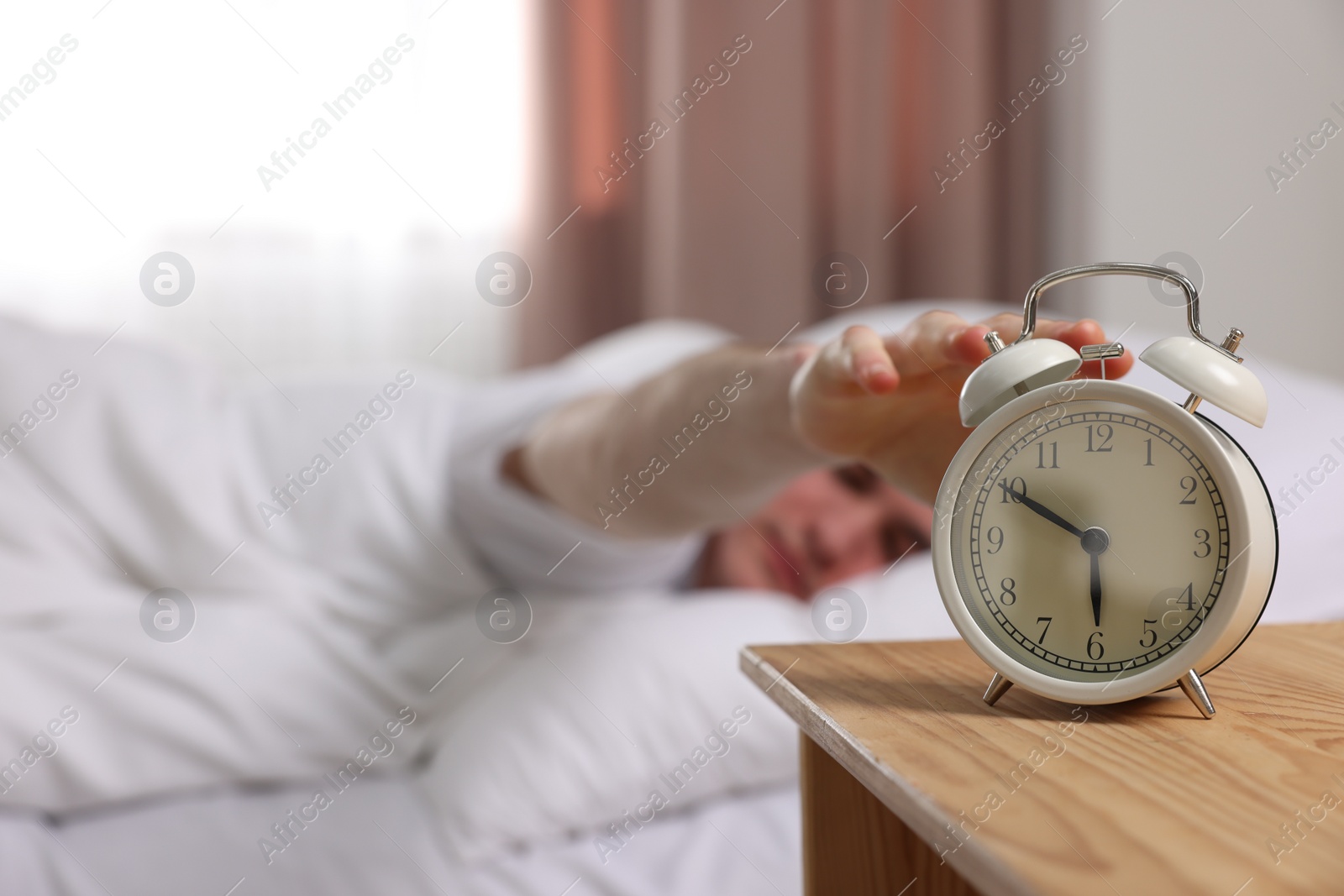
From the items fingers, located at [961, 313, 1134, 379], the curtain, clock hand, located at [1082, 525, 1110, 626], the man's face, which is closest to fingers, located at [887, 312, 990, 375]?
fingers, located at [961, 313, 1134, 379]

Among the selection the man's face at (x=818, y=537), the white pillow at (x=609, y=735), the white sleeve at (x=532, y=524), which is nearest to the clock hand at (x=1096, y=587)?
the white pillow at (x=609, y=735)

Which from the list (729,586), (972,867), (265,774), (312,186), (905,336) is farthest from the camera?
(312,186)

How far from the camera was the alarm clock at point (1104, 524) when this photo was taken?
43 centimetres

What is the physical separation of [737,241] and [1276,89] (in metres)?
0.99

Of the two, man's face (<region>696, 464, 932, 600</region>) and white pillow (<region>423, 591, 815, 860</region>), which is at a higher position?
white pillow (<region>423, 591, 815, 860</region>)

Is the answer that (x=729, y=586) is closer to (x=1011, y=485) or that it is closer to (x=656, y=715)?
(x=656, y=715)

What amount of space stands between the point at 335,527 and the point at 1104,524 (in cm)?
99

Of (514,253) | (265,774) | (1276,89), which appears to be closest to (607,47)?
(514,253)

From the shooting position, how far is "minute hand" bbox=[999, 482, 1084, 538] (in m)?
0.46

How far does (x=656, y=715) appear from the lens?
3.06 feet

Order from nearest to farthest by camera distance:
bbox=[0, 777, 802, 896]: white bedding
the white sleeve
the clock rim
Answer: the clock rim, bbox=[0, 777, 802, 896]: white bedding, the white sleeve

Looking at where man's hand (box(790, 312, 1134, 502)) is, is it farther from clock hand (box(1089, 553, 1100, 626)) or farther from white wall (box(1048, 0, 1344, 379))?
white wall (box(1048, 0, 1344, 379))

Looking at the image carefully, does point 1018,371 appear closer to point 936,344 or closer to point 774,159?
point 936,344

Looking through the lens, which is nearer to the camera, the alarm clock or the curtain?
the alarm clock
